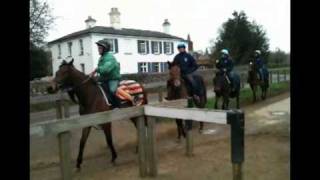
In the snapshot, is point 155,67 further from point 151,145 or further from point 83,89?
point 151,145

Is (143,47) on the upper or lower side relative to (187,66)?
upper

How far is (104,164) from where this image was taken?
7.37 meters

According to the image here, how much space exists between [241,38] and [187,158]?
37.4m

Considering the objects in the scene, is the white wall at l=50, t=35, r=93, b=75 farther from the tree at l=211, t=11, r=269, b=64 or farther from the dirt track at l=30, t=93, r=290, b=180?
the dirt track at l=30, t=93, r=290, b=180

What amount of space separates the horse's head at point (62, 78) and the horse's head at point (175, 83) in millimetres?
3223

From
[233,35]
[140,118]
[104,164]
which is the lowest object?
[104,164]

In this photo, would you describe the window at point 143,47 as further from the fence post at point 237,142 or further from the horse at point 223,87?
the fence post at point 237,142

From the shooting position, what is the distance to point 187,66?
10.5 meters

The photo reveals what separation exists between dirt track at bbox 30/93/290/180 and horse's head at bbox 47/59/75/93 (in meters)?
1.36

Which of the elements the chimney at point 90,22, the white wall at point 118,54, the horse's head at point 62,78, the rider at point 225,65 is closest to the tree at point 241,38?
the white wall at point 118,54

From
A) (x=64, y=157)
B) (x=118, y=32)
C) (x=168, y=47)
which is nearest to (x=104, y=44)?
(x=64, y=157)
